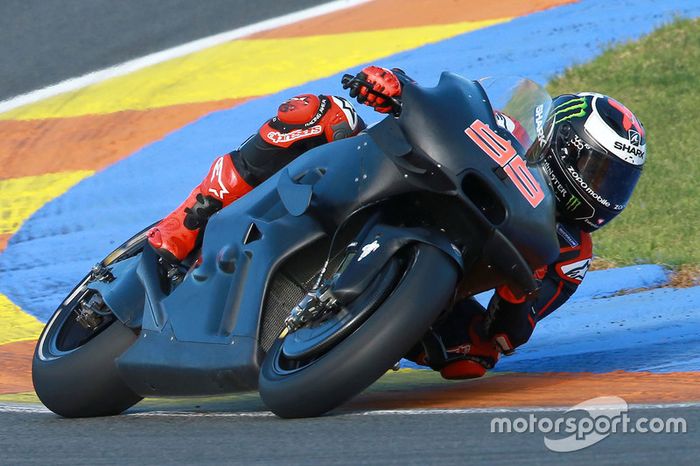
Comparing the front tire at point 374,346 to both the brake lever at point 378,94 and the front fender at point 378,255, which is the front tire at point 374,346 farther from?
the brake lever at point 378,94

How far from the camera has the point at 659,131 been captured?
921 centimetres

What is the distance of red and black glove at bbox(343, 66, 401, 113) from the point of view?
13.5 ft

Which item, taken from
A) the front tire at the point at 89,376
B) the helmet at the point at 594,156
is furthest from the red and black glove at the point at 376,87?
the front tire at the point at 89,376

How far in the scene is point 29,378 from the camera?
5.96 metres

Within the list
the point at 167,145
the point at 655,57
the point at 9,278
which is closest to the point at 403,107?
the point at 9,278

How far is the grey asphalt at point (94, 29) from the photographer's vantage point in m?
11.4

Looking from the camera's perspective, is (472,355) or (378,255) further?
(472,355)

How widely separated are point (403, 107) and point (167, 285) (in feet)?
4.00

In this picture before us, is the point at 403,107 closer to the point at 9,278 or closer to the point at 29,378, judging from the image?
the point at 29,378

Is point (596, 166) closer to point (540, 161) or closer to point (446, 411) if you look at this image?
point (540, 161)

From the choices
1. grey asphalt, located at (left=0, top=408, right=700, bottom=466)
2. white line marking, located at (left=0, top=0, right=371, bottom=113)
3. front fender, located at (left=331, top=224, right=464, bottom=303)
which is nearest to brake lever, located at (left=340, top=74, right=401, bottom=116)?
front fender, located at (left=331, top=224, right=464, bottom=303)

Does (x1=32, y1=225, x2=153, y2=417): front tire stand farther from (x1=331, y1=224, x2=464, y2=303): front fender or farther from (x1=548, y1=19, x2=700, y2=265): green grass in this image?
(x1=548, y1=19, x2=700, y2=265): green grass

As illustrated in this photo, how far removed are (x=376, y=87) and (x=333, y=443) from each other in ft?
4.22

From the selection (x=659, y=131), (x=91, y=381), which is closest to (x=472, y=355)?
(x=91, y=381)
